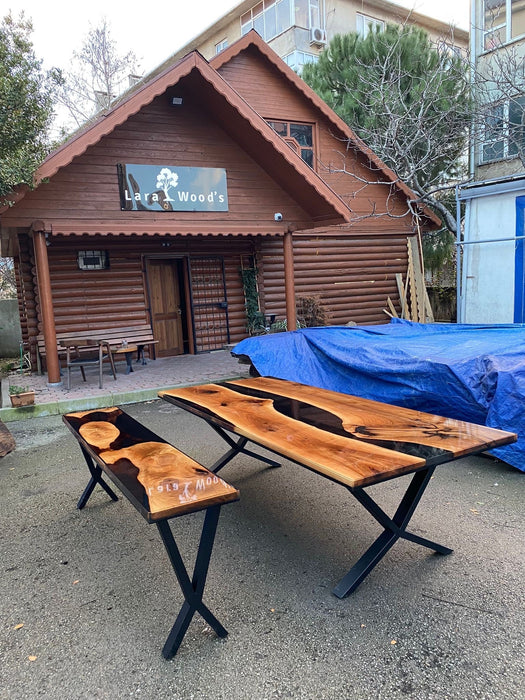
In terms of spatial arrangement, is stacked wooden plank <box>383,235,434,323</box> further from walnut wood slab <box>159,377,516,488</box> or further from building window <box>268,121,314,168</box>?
walnut wood slab <box>159,377,516,488</box>

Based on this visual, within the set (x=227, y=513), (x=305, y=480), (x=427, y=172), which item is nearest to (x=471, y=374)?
(x=305, y=480)

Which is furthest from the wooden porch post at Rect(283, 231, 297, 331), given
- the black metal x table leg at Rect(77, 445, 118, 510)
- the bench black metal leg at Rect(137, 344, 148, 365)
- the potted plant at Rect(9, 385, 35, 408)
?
the black metal x table leg at Rect(77, 445, 118, 510)

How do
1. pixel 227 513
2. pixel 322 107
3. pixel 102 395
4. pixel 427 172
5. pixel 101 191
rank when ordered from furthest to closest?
pixel 427 172 < pixel 322 107 < pixel 101 191 < pixel 102 395 < pixel 227 513

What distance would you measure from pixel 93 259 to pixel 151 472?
8.73 meters

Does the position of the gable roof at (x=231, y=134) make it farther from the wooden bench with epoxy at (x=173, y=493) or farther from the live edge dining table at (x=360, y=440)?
the wooden bench with epoxy at (x=173, y=493)

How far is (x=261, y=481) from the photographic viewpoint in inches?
169

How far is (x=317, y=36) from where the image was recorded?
22500mm

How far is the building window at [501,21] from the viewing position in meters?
14.0

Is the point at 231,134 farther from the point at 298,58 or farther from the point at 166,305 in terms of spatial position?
the point at 298,58

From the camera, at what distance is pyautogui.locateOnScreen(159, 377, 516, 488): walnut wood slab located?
2268 mm

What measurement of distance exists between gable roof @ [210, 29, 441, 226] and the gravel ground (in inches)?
409

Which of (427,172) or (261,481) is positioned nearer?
(261,481)

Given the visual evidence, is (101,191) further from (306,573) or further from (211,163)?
(306,573)

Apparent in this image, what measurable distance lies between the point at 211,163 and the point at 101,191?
2114 millimetres
